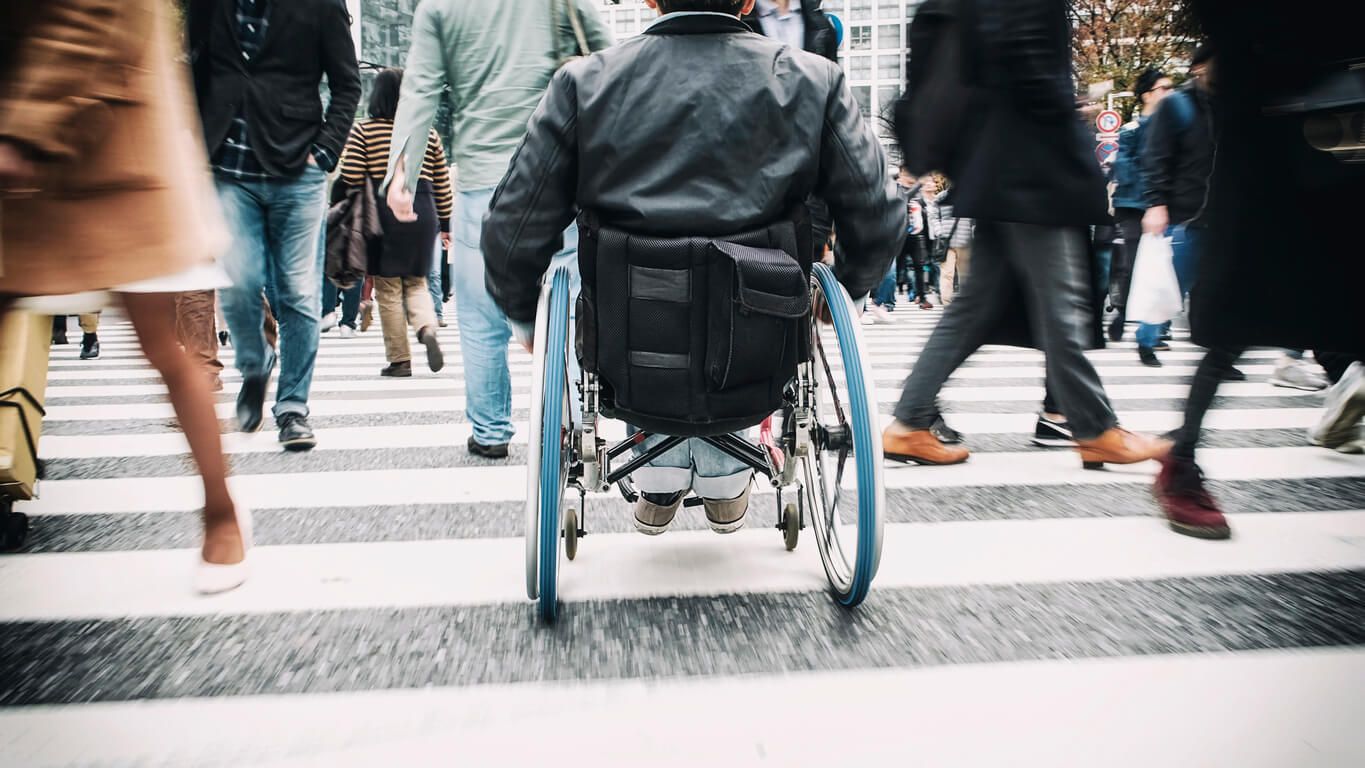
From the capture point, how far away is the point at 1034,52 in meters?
3.23

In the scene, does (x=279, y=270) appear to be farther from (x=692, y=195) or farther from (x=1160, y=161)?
(x=1160, y=161)

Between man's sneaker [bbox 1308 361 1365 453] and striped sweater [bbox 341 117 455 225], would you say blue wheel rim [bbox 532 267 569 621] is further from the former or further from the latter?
striped sweater [bbox 341 117 455 225]

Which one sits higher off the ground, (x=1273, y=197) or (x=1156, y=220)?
(x=1273, y=197)

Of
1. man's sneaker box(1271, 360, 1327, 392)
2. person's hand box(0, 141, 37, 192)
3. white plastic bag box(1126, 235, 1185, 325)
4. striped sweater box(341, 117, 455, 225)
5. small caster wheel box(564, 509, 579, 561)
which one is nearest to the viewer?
person's hand box(0, 141, 37, 192)

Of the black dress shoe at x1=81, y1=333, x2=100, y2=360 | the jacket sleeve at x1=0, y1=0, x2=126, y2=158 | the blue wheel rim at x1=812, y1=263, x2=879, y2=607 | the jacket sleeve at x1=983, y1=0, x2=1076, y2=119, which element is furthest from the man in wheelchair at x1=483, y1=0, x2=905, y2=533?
the black dress shoe at x1=81, y1=333, x2=100, y2=360

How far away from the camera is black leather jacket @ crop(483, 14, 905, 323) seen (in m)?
2.12

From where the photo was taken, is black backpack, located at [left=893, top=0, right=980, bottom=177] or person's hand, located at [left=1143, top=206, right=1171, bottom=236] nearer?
black backpack, located at [left=893, top=0, right=980, bottom=177]

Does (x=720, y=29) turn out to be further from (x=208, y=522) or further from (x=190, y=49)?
(x=190, y=49)

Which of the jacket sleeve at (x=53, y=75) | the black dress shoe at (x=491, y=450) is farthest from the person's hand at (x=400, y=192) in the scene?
the jacket sleeve at (x=53, y=75)

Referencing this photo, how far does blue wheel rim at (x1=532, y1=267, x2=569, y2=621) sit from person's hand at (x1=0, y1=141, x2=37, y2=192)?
3.53 ft

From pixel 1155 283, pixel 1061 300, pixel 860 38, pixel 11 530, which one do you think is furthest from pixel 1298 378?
pixel 860 38

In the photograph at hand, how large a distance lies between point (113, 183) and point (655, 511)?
5.07 ft

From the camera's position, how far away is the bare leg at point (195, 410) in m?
2.32

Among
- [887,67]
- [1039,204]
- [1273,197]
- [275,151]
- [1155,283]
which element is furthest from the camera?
[887,67]
